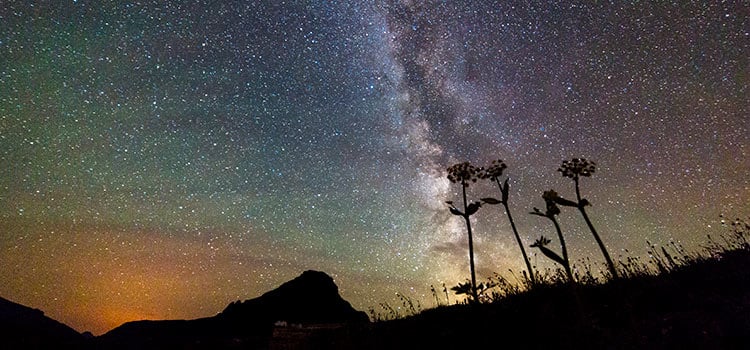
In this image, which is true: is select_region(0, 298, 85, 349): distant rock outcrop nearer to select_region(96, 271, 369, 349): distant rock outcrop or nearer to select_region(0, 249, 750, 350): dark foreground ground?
select_region(96, 271, 369, 349): distant rock outcrop

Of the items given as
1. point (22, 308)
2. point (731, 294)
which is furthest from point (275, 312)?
point (731, 294)

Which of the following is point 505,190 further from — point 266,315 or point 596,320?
point 266,315

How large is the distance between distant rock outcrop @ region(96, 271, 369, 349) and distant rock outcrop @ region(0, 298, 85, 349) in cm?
461

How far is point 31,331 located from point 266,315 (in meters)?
22.7

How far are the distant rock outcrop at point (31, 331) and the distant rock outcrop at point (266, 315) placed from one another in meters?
4.61

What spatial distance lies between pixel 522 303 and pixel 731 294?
3082 mm

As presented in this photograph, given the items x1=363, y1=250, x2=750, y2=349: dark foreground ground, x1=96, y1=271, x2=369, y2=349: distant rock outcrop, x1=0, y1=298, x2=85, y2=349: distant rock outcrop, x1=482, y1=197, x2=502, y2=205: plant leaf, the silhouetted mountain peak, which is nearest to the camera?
x1=363, y1=250, x2=750, y2=349: dark foreground ground

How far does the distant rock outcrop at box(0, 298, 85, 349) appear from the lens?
13760 mm

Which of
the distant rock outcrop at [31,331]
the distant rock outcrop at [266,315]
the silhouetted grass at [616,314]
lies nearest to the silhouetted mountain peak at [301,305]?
the distant rock outcrop at [266,315]

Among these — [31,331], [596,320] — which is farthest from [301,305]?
[596,320]

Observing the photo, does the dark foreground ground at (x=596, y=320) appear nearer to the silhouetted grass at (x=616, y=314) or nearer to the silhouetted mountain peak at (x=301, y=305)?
the silhouetted grass at (x=616, y=314)

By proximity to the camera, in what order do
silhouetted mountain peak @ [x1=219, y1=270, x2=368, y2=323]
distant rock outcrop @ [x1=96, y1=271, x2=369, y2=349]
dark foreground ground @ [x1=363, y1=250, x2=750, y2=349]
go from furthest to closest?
silhouetted mountain peak @ [x1=219, y1=270, x2=368, y2=323]
distant rock outcrop @ [x1=96, y1=271, x2=369, y2=349]
dark foreground ground @ [x1=363, y1=250, x2=750, y2=349]

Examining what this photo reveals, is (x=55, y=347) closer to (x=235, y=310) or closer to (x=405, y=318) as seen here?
(x=405, y=318)

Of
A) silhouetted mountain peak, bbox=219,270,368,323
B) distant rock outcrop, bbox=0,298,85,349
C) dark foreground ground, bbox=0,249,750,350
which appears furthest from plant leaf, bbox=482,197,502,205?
A: silhouetted mountain peak, bbox=219,270,368,323
